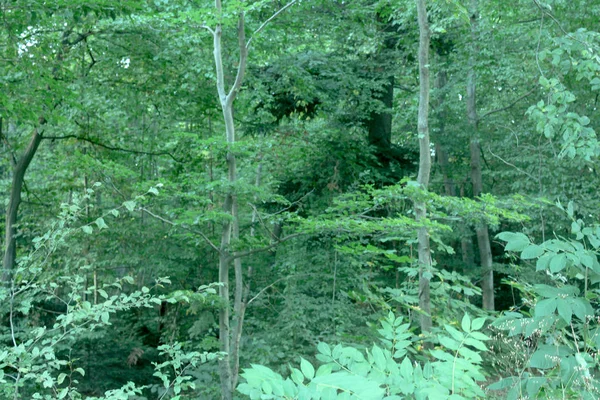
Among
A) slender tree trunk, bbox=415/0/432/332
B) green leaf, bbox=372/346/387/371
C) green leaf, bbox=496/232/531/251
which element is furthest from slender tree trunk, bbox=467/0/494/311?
green leaf, bbox=372/346/387/371

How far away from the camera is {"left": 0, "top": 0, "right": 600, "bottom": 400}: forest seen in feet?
21.3

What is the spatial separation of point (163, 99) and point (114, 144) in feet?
Result: 5.04

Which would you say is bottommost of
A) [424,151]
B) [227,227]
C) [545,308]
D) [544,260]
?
[227,227]

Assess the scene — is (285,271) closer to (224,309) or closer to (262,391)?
(224,309)

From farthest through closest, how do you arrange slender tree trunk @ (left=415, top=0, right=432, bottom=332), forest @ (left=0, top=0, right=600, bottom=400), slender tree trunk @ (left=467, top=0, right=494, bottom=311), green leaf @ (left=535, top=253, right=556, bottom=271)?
slender tree trunk @ (left=467, top=0, right=494, bottom=311) < forest @ (left=0, top=0, right=600, bottom=400) < slender tree trunk @ (left=415, top=0, right=432, bottom=332) < green leaf @ (left=535, top=253, right=556, bottom=271)

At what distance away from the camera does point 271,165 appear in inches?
521

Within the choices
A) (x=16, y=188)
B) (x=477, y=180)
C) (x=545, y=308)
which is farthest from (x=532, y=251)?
(x=477, y=180)

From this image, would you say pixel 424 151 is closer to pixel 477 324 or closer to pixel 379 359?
pixel 477 324

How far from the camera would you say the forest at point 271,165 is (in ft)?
21.3

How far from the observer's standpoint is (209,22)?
6.39 m

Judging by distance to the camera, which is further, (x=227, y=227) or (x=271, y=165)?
(x=271, y=165)

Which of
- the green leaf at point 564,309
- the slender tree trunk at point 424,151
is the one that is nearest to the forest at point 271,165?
the slender tree trunk at point 424,151

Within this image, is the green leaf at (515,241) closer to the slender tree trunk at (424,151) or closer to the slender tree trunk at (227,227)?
the slender tree trunk at (424,151)

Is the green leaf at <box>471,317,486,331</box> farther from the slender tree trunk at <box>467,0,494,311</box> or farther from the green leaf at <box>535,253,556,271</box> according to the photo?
the slender tree trunk at <box>467,0,494,311</box>
